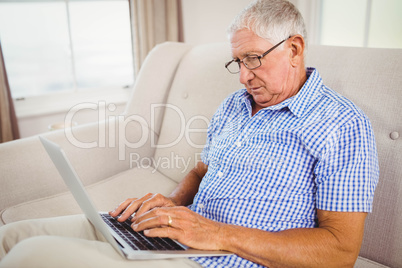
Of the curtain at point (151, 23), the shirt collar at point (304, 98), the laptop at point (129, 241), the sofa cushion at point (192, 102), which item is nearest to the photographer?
the laptop at point (129, 241)

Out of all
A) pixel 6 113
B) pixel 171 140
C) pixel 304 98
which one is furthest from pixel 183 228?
pixel 6 113

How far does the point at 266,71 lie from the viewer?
1035mm

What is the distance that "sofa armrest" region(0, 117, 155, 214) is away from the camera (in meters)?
1.41

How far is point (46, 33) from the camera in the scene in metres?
2.66

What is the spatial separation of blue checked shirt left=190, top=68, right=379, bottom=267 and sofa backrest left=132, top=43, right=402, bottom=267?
0.48 feet

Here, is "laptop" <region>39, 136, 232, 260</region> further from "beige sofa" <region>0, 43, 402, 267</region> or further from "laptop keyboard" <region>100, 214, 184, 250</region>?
"beige sofa" <region>0, 43, 402, 267</region>

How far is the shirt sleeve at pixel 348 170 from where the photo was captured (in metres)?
→ 0.84

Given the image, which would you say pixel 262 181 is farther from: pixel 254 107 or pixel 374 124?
pixel 374 124

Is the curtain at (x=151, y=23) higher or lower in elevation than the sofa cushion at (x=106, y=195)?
higher

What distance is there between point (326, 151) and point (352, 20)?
7.45ft

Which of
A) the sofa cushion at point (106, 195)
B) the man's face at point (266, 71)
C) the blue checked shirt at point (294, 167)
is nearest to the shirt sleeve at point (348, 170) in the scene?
the blue checked shirt at point (294, 167)

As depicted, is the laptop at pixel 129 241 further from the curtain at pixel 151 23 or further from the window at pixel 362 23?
the window at pixel 362 23

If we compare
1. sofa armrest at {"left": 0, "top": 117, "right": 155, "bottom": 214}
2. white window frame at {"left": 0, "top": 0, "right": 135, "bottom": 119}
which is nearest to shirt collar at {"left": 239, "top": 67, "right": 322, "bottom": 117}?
sofa armrest at {"left": 0, "top": 117, "right": 155, "bottom": 214}

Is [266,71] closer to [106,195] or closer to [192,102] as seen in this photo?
[192,102]
